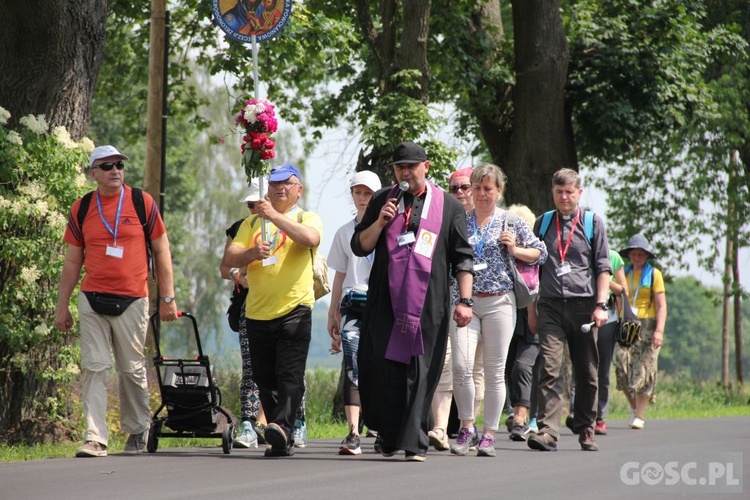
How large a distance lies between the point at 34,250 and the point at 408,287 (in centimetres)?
371

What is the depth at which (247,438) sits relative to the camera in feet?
33.9

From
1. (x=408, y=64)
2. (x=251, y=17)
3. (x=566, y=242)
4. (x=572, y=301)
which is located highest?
(x=408, y=64)

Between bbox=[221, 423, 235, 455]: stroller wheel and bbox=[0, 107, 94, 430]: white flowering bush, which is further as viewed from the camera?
bbox=[0, 107, 94, 430]: white flowering bush

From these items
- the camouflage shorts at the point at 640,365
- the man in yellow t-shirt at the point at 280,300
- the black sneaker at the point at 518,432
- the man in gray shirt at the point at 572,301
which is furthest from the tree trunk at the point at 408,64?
the man in yellow t-shirt at the point at 280,300

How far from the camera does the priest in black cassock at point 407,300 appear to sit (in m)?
8.87

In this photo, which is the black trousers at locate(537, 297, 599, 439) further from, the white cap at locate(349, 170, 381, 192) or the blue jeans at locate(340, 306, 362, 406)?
the white cap at locate(349, 170, 381, 192)

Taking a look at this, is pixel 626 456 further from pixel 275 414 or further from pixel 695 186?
pixel 695 186

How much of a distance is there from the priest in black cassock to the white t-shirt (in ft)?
4.14

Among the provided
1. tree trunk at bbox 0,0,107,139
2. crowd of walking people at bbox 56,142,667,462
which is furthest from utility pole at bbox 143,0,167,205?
crowd of walking people at bbox 56,142,667,462

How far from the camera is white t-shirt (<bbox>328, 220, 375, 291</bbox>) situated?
10391 mm

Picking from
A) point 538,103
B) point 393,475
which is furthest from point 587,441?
point 538,103

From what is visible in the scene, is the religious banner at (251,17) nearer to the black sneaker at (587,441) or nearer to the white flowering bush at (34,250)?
the white flowering bush at (34,250)

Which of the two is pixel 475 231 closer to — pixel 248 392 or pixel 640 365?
pixel 248 392

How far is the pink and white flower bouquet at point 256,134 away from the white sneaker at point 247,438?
214cm
